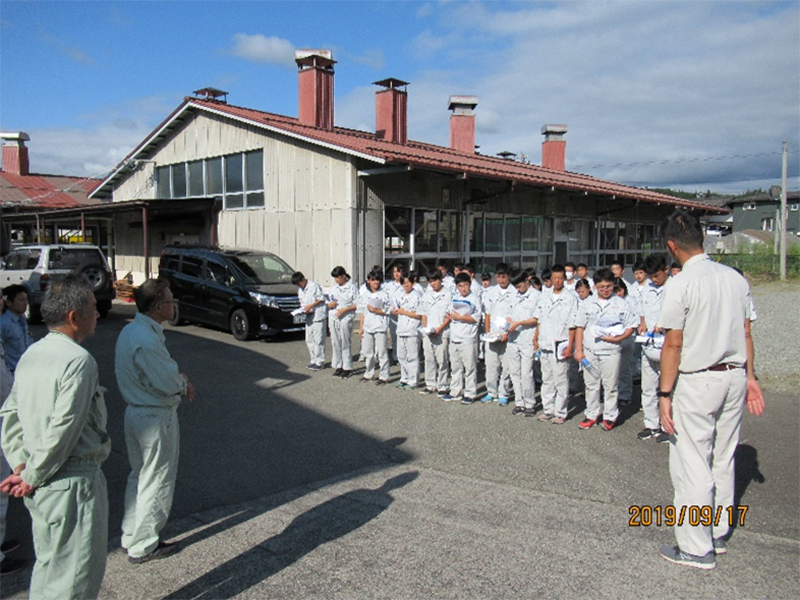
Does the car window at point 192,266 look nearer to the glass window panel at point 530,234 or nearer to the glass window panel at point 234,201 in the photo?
the glass window panel at point 234,201

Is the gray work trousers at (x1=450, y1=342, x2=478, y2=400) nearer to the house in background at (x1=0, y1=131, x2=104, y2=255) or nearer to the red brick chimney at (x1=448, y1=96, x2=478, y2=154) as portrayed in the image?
the red brick chimney at (x1=448, y1=96, x2=478, y2=154)

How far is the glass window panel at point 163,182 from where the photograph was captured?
2023 cm

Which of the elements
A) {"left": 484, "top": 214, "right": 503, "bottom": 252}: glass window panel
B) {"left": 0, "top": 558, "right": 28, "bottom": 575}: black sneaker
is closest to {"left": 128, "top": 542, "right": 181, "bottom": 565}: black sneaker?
{"left": 0, "top": 558, "right": 28, "bottom": 575}: black sneaker

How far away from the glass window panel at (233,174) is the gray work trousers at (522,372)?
39.8ft

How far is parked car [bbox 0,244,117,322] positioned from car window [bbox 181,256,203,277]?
208cm

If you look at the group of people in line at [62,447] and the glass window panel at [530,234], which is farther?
the glass window panel at [530,234]

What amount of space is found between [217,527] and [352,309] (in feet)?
17.4

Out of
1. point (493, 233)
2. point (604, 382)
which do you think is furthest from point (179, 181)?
point (604, 382)

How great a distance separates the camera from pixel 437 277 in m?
8.15

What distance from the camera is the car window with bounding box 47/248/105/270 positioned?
562 inches

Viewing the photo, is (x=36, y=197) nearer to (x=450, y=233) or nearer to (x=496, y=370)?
(x=450, y=233)

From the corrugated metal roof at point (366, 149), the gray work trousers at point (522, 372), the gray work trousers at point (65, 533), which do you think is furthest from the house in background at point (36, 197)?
the gray work trousers at point (65, 533)

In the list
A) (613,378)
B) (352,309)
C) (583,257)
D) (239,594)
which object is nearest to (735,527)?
(613,378)

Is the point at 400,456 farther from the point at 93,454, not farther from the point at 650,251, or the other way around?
the point at 650,251
